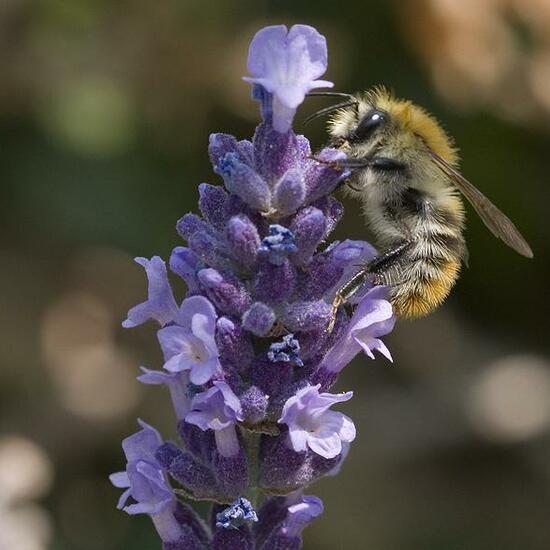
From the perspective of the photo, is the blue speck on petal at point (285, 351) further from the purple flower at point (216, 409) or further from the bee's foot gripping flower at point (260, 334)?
the purple flower at point (216, 409)

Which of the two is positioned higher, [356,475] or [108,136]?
[108,136]

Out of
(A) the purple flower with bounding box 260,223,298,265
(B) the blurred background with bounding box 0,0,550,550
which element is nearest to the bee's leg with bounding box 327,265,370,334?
(A) the purple flower with bounding box 260,223,298,265

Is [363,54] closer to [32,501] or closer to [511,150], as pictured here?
[511,150]

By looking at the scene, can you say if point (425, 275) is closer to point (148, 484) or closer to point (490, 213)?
point (490, 213)

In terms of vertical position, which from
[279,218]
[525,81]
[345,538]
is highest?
[279,218]

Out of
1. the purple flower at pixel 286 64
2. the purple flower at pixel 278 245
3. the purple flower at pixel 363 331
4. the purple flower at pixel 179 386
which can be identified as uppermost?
the purple flower at pixel 286 64

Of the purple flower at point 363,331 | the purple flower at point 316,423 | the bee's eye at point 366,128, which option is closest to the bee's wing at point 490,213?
the bee's eye at point 366,128

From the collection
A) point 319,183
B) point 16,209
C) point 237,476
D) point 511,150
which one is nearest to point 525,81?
point 511,150
